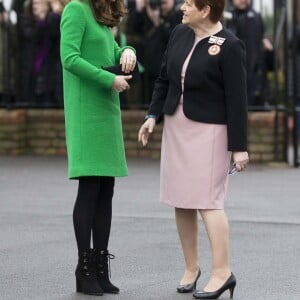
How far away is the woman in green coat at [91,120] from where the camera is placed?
23.7 feet

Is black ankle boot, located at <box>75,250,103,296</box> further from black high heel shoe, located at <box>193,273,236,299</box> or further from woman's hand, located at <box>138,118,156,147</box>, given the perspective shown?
woman's hand, located at <box>138,118,156,147</box>

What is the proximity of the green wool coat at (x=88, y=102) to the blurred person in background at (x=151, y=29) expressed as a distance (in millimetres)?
8130

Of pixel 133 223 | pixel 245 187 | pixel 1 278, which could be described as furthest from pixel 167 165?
pixel 245 187

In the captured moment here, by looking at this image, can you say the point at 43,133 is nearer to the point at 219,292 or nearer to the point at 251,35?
the point at 251,35

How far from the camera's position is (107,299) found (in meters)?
7.15

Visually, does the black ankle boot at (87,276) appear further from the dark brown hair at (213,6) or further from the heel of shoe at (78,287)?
the dark brown hair at (213,6)

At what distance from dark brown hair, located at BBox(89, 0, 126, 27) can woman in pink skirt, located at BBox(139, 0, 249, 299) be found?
36 cm

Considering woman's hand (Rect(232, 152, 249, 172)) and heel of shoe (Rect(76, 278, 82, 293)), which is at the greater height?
woman's hand (Rect(232, 152, 249, 172))

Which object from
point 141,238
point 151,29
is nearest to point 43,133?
point 151,29

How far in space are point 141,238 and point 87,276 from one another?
7.33 feet

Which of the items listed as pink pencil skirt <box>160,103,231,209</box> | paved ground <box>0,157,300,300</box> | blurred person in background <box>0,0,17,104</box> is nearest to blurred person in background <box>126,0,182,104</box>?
blurred person in background <box>0,0,17,104</box>

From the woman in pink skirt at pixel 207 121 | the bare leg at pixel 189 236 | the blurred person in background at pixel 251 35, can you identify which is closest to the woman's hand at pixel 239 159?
the woman in pink skirt at pixel 207 121

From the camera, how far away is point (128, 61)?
727cm

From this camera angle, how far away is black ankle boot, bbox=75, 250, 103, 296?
7.26 meters
